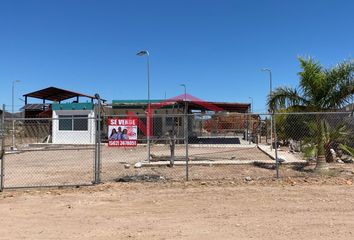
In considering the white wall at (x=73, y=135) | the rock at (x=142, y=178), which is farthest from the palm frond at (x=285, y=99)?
the white wall at (x=73, y=135)

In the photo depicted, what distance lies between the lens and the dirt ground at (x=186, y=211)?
279 inches

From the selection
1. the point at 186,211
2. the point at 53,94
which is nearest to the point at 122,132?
the point at 186,211

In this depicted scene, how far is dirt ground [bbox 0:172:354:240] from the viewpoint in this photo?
23.2ft

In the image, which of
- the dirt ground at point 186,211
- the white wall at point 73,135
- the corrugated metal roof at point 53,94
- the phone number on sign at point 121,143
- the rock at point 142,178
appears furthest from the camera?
the corrugated metal roof at point 53,94

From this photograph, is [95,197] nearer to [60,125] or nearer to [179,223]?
[179,223]

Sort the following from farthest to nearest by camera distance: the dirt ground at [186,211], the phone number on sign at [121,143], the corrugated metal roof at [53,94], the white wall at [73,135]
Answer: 1. the corrugated metal roof at [53,94]
2. the white wall at [73,135]
3. the phone number on sign at [121,143]
4. the dirt ground at [186,211]

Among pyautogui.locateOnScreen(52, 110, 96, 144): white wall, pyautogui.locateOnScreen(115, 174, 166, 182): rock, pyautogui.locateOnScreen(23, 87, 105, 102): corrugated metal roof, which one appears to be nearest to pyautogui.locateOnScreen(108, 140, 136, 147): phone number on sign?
pyautogui.locateOnScreen(115, 174, 166, 182): rock

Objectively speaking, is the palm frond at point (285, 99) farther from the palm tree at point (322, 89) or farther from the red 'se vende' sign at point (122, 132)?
the red 'se vende' sign at point (122, 132)

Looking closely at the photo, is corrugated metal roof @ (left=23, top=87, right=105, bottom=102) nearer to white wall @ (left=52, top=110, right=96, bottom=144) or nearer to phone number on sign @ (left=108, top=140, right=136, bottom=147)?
white wall @ (left=52, top=110, right=96, bottom=144)

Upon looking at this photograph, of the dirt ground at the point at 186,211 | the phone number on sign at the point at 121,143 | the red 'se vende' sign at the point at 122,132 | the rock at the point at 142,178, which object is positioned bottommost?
the dirt ground at the point at 186,211

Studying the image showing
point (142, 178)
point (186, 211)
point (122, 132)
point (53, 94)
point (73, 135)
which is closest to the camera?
point (186, 211)

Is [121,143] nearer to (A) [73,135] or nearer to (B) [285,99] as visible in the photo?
(B) [285,99]

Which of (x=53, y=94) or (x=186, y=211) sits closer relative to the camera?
(x=186, y=211)

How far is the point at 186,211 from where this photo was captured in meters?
8.69
